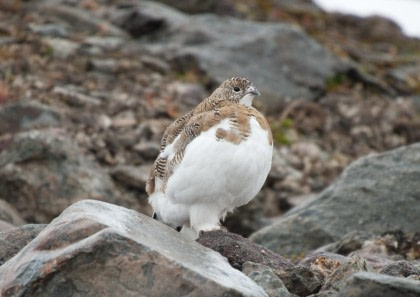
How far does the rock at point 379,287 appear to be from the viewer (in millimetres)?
4605

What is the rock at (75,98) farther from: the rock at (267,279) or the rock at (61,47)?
the rock at (267,279)

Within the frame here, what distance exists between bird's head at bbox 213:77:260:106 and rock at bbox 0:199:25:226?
255 centimetres

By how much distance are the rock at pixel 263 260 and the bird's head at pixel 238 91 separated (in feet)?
4.78

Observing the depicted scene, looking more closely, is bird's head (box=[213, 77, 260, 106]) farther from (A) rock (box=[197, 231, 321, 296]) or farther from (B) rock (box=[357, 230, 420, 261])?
(B) rock (box=[357, 230, 420, 261])

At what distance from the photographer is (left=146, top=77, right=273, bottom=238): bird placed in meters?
6.57

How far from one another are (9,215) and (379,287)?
16.8 ft

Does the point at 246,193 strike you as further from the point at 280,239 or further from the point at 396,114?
the point at 396,114

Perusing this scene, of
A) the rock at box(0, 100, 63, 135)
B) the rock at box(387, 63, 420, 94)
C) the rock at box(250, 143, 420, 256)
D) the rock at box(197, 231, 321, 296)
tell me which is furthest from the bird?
the rock at box(387, 63, 420, 94)

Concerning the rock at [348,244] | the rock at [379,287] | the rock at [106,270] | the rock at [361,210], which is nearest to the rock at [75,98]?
the rock at [361,210]

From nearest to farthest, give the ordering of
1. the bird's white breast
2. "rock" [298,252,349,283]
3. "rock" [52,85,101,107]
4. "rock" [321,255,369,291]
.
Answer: "rock" [321,255,369,291], "rock" [298,252,349,283], the bird's white breast, "rock" [52,85,101,107]

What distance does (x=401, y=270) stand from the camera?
5852 millimetres

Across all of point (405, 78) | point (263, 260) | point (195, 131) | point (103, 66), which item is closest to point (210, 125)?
point (195, 131)

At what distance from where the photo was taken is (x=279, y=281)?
5.39 metres

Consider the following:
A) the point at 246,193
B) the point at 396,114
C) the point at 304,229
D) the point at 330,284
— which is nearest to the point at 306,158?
the point at 396,114
